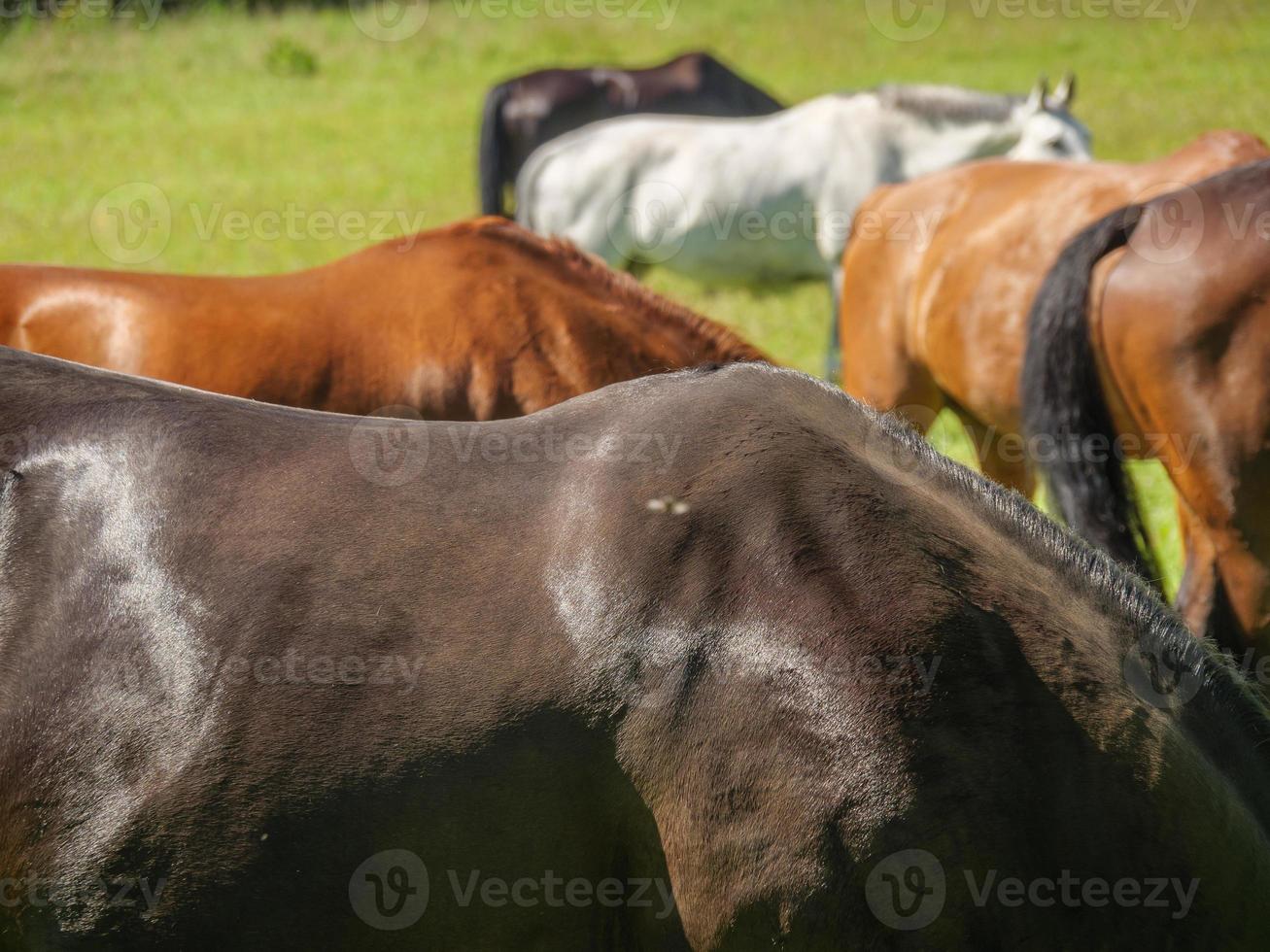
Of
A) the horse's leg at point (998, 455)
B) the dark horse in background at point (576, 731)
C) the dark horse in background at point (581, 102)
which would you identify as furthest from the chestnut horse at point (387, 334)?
the dark horse in background at point (581, 102)

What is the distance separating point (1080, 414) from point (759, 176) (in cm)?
484

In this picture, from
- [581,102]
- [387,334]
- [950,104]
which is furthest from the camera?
[581,102]

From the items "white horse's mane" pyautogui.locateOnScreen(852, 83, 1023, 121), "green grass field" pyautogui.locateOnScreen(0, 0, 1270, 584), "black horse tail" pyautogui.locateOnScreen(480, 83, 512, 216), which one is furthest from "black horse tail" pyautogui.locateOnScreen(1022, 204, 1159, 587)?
"black horse tail" pyautogui.locateOnScreen(480, 83, 512, 216)

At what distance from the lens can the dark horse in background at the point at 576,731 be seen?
65.5 inches

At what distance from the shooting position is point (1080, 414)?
Answer: 3650 mm

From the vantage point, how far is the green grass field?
12516 mm

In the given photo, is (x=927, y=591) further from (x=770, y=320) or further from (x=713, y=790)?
(x=770, y=320)

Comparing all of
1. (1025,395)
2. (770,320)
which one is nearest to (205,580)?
(1025,395)

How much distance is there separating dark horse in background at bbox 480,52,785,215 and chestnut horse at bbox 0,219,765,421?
597 centimetres

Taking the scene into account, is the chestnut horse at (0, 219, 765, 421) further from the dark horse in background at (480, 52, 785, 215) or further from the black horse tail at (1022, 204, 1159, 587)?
the dark horse in background at (480, 52, 785, 215)

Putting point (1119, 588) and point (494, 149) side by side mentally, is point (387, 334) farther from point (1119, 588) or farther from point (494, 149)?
point (494, 149)

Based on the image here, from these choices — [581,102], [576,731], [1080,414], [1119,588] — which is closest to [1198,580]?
[1080,414]

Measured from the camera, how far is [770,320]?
9383 mm

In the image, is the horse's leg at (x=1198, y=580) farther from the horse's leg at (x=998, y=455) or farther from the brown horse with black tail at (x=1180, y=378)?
the horse's leg at (x=998, y=455)
